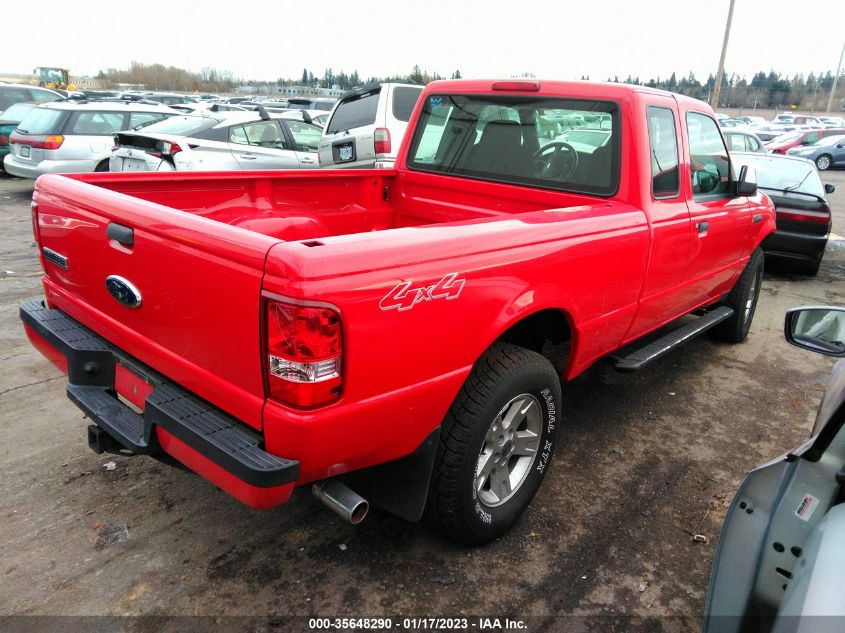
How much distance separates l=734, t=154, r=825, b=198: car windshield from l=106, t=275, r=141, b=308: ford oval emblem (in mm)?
7939

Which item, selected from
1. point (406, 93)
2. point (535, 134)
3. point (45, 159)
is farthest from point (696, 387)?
point (45, 159)

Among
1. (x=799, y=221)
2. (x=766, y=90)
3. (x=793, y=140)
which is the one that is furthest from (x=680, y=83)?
(x=799, y=221)

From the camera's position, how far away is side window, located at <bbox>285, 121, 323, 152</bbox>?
973 cm

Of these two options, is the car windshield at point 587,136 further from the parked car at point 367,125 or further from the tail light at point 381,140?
the parked car at point 367,125

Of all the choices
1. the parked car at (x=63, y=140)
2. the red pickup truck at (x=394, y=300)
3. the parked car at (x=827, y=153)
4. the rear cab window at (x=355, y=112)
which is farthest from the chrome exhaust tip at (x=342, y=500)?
the parked car at (x=827, y=153)

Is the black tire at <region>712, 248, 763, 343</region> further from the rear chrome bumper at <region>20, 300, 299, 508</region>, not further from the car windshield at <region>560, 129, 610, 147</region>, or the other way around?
the rear chrome bumper at <region>20, 300, 299, 508</region>

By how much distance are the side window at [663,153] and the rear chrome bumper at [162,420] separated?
8.51 feet

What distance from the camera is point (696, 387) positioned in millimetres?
4688

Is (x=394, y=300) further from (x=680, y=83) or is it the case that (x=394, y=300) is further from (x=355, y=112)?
(x=680, y=83)

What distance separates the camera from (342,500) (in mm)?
2166

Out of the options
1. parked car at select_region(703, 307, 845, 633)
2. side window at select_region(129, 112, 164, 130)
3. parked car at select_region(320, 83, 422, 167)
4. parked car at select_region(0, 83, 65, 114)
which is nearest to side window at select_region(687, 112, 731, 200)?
parked car at select_region(703, 307, 845, 633)

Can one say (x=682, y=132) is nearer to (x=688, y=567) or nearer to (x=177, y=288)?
(x=688, y=567)

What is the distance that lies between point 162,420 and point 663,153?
120 inches

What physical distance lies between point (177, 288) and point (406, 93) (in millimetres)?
6942
